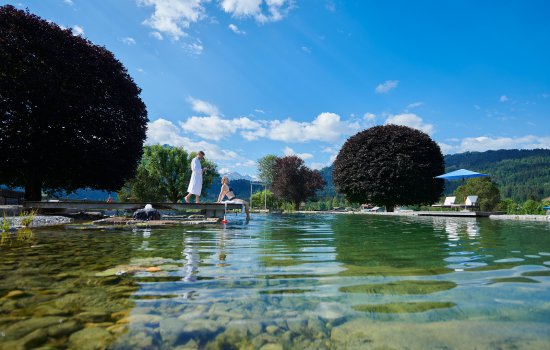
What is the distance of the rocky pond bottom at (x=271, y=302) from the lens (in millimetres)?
2213

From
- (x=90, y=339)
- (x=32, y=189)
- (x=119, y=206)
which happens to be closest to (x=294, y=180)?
(x=32, y=189)

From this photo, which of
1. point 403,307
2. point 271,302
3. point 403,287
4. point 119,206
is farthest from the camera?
point 119,206

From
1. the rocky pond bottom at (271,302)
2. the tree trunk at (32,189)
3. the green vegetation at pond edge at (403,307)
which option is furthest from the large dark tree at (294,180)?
the green vegetation at pond edge at (403,307)

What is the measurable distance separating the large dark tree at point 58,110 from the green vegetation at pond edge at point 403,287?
2122 centimetres

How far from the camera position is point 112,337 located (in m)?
2.21

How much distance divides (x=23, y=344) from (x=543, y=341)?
345cm

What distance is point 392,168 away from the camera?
3519cm

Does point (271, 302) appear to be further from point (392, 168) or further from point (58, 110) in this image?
point (392, 168)

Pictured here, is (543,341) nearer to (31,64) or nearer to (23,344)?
(23,344)

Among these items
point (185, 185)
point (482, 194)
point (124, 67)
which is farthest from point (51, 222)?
point (482, 194)

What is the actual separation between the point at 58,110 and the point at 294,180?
Result: 43.3 m

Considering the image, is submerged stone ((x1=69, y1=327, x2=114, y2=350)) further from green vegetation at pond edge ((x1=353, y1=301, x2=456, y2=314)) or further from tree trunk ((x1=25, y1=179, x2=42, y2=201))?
tree trunk ((x1=25, y1=179, x2=42, y2=201))

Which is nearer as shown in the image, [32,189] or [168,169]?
[32,189]

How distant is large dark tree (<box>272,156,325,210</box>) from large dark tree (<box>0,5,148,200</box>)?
122ft
